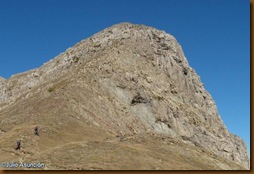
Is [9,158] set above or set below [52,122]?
below

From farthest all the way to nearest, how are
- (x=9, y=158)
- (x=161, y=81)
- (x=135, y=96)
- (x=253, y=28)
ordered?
(x=161, y=81)
(x=135, y=96)
(x=9, y=158)
(x=253, y=28)

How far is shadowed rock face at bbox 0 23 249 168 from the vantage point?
245ft

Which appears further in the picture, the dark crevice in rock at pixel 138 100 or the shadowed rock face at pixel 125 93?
the dark crevice in rock at pixel 138 100

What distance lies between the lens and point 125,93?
91.9 metres

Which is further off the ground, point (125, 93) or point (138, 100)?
point (125, 93)

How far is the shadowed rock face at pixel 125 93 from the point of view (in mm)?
74625

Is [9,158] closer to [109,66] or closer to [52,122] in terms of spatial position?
[52,122]

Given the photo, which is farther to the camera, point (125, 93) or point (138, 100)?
point (138, 100)

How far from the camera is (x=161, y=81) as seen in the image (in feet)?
352

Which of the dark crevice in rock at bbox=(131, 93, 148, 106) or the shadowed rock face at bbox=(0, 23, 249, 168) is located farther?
the dark crevice in rock at bbox=(131, 93, 148, 106)

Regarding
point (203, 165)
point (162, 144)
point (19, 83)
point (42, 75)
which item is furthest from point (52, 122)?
point (19, 83)

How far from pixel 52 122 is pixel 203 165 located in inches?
1190

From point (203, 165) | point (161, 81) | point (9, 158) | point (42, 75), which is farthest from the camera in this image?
point (42, 75)

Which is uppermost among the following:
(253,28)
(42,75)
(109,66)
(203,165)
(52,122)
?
(42,75)
